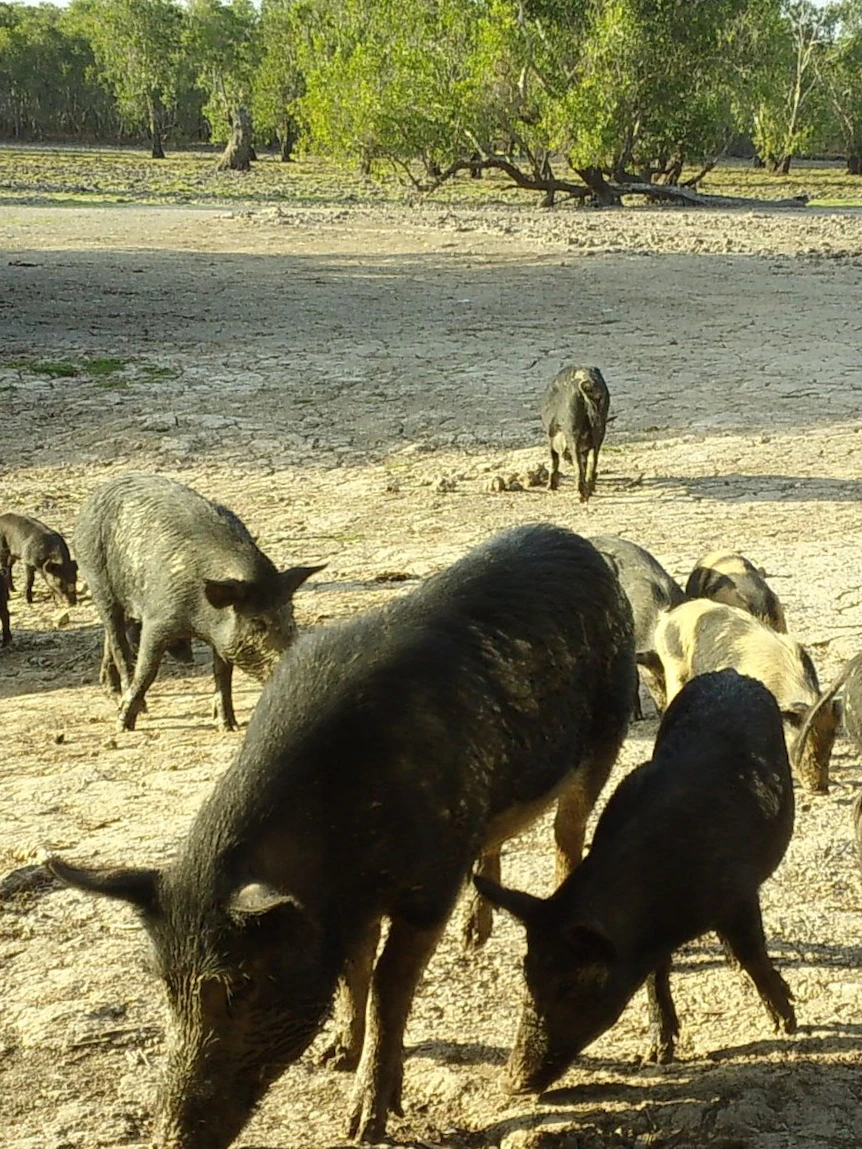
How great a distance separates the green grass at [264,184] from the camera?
33.4 meters

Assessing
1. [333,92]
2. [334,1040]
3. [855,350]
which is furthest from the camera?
[333,92]

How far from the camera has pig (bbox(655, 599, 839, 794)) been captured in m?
4.76

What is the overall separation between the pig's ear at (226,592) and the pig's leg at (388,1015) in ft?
7.28

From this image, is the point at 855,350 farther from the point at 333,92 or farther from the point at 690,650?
the point at 333,92

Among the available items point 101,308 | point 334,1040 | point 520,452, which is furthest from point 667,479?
point 101,308

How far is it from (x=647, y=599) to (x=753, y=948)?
2650 millimetres

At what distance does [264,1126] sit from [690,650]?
2.73 m

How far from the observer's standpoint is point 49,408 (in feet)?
37.4

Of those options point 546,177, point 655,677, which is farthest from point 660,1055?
point 546,177

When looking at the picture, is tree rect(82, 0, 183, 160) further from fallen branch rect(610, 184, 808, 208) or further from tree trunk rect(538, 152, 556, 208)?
fallen branch rect(610, 184, 808, 208)

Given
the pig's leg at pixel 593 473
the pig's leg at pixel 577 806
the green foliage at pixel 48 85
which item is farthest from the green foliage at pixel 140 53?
the pig's leg at pixel 577 806

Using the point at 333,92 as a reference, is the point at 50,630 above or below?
below

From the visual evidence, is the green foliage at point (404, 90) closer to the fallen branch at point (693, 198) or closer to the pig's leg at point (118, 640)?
the fallen branch at point (693, 198)

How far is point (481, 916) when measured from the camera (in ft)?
12.9
